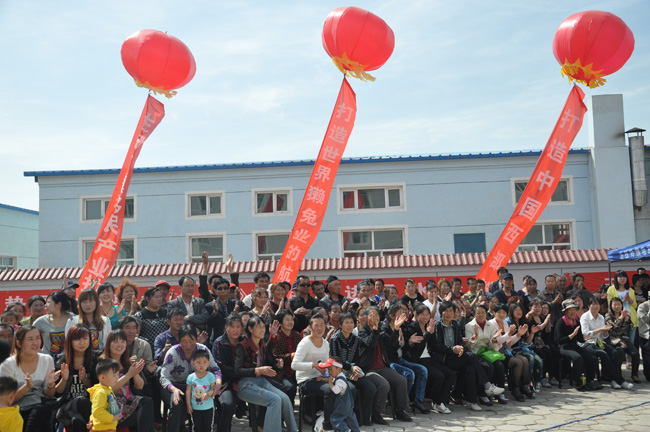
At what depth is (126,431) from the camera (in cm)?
607

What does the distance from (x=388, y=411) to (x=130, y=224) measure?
50.8 ft

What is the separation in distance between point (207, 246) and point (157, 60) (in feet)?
40.7

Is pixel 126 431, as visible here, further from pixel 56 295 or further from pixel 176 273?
pixel 176 273

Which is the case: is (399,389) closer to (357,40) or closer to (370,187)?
(357,40)

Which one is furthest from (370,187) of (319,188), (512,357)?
(512,357)

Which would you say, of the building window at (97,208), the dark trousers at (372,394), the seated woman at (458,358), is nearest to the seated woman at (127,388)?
the dark trousers at (372,394)

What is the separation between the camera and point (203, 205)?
21.5 metres

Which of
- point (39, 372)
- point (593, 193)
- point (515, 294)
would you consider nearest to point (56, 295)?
point (39, 372)

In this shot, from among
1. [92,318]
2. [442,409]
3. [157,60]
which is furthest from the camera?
[157,60]

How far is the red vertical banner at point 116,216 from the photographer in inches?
378

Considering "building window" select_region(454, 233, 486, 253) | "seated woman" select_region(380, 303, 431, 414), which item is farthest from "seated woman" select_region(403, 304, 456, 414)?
"building window" select_region(454, 233, 486, 253)

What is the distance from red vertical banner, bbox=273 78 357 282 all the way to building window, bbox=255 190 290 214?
35.5ft

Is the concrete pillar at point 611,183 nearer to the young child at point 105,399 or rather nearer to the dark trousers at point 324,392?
the dark trousers at point 324,392

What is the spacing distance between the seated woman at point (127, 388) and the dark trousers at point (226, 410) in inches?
30.4
